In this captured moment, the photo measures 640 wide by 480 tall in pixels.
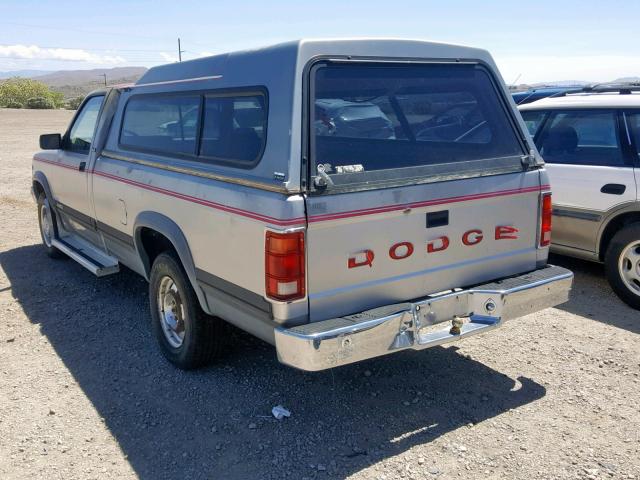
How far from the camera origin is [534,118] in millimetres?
6039

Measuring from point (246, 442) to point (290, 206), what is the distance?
53.1 inches

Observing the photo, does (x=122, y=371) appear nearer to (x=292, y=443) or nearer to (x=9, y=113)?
(x=292, y=443)

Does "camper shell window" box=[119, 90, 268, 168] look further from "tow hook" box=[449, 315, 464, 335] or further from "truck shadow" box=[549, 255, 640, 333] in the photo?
"truck shadow" box=[549, 255, 640, 333]

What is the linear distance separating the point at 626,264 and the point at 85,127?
16.1ft

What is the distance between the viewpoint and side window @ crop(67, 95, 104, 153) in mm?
5402

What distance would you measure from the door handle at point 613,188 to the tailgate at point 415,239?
175 centimetres

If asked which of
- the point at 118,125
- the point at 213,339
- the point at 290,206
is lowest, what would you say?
the point at 213,339

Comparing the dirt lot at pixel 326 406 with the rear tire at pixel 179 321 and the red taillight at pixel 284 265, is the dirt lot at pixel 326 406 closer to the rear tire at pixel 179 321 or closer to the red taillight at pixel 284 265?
the rear tire at pixel 179 321

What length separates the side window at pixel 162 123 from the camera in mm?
4008

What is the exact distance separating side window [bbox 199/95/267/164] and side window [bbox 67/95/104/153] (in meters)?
2.01

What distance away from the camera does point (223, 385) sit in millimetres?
3947

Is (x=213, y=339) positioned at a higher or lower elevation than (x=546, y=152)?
lower

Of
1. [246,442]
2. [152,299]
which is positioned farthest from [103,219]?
[246,442]

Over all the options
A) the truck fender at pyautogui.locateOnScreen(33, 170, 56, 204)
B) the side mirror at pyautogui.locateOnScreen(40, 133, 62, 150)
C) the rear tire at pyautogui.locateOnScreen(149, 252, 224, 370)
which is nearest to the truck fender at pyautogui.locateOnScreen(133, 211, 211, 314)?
the rear tire at pyautogui.locateOnScreen(149, 252, 224, 370)
